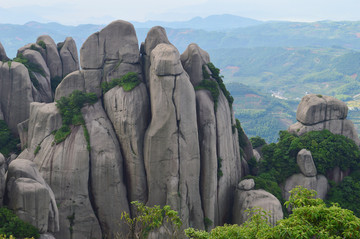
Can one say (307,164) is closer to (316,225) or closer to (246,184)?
(246,184)

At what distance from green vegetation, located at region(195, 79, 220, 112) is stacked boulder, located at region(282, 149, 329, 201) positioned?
35.0ft

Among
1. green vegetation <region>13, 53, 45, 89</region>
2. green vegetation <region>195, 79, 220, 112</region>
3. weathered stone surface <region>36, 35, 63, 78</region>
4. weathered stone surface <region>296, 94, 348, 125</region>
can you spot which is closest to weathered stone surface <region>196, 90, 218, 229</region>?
green vegetation <region>195, 79, 220, 112</region>

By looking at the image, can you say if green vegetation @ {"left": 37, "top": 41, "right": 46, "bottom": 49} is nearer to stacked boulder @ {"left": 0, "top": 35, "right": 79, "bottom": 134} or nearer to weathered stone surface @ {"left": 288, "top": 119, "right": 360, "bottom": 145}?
stacked boulder @ {"left": 0, "top": 35, "right": 79, "bottom": 134}

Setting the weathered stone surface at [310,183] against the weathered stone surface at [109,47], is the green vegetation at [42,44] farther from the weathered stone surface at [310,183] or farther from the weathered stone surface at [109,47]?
the weathered stone surface at [310,183]

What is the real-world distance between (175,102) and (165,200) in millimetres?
7880

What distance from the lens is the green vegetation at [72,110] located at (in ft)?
99.9

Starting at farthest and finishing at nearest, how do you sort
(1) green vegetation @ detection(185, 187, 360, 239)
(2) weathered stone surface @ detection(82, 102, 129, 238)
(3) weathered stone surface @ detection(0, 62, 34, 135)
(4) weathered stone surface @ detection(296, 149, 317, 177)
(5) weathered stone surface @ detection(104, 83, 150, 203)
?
(3) weathered stone surface @ detection(0, 62, 34, 135), (4) weathered stone surface @ detection(296, 149, 317, 177), (5) weathered stone surface @ detection(104, 83, 150, 203), (2) weathered stone surface @ detection(82, 102, 129, 238), (1) green vegetation @ detection(185, 187, 360, 239)

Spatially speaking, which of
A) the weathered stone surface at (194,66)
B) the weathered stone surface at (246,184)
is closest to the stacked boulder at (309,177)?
the weathered stone surface at (246,184)

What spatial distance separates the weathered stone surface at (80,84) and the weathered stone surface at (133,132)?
3129mm

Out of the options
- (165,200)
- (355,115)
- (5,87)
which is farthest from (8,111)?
(355,115)

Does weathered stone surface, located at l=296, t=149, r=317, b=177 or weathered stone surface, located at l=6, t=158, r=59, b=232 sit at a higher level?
weathered stone surface, located at l=6, t=158, r=59, b=232

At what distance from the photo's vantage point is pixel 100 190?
29.9 m

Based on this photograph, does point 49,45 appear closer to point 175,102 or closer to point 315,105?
point 175,102

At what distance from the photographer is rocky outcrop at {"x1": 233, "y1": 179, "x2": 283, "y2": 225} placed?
31.2 metres
